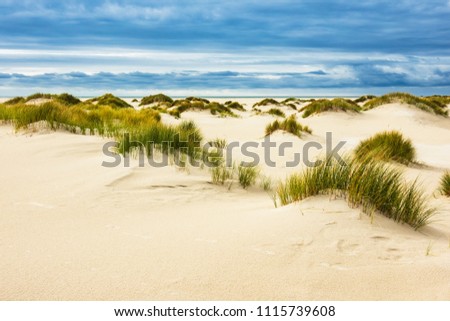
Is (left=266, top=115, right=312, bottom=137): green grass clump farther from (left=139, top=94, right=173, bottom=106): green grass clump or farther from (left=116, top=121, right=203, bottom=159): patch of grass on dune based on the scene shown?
(left=139, top=94, right=173, bottom=106): green grass clump

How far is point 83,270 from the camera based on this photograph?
228 centimetres

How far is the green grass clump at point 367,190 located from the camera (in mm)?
3244

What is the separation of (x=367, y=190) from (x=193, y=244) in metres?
1.46

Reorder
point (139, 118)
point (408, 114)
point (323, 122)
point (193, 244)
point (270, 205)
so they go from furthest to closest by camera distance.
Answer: point (408, 114), point (323, 122), point (139, 118), point (270, 205), point (193, 244)

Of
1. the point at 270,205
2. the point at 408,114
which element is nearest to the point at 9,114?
the point at 270,205

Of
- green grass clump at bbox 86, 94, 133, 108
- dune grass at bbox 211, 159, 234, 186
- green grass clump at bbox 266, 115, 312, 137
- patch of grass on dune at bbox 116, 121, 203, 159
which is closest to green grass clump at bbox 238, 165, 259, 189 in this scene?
dune grass at bbox 211, 159, 234, 186

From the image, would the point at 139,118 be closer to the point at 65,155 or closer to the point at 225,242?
the point at 65,155

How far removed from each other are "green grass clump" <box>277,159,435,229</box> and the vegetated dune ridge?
0.11m

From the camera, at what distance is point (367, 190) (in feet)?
10.6

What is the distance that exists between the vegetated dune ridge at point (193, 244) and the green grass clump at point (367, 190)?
11cm

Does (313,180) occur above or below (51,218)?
above

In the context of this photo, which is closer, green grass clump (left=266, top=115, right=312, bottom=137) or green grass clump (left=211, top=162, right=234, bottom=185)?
green grass clump (left=211, top=162, right=234, bottom=185)

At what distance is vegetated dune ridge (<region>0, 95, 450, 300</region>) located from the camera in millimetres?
2094
